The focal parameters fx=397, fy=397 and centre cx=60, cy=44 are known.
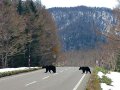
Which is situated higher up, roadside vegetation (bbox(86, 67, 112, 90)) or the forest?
the forest

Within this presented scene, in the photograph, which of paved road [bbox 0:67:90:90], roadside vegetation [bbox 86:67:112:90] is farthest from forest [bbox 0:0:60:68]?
roadside vegetation [bbox 86:67:112:90]

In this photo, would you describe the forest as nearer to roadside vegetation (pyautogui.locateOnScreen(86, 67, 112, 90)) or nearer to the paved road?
the paved road

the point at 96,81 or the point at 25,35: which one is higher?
the point at 25,35

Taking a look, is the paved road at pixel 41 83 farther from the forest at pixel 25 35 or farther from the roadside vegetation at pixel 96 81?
the forest at pixel 25 35

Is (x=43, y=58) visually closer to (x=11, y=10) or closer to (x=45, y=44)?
(x=45, y=44)

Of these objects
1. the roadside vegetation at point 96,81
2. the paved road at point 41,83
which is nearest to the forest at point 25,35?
the paved road at point 41,83

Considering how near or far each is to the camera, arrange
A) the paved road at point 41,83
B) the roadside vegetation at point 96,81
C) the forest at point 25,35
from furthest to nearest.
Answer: the forest at point 25,35
the paved road at point 41,83
the roadside vegetation at point 96,81

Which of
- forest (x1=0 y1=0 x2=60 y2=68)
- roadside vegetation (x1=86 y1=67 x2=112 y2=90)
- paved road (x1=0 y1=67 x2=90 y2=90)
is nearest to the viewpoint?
roadside vegetation (x1=86 y1=67 x2=112 y2=90)

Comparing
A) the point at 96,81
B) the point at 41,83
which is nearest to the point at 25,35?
the point at 41,83

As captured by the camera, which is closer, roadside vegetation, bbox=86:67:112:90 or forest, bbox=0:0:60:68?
roadside vegetation, bbox=86:67:112:90

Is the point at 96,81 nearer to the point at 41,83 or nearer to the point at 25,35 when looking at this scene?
the point at 41,83

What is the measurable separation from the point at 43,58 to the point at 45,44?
16.5ft

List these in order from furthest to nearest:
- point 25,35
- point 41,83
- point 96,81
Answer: point 25,35
point 41,83
point 96,81

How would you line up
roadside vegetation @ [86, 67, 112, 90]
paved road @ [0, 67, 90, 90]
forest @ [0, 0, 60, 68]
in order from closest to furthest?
roadside vegetation @ [86, 67, 112, 90] → paved road @ [0, 67, 90, 90] → forest @ [0, 0, 60, 68]
